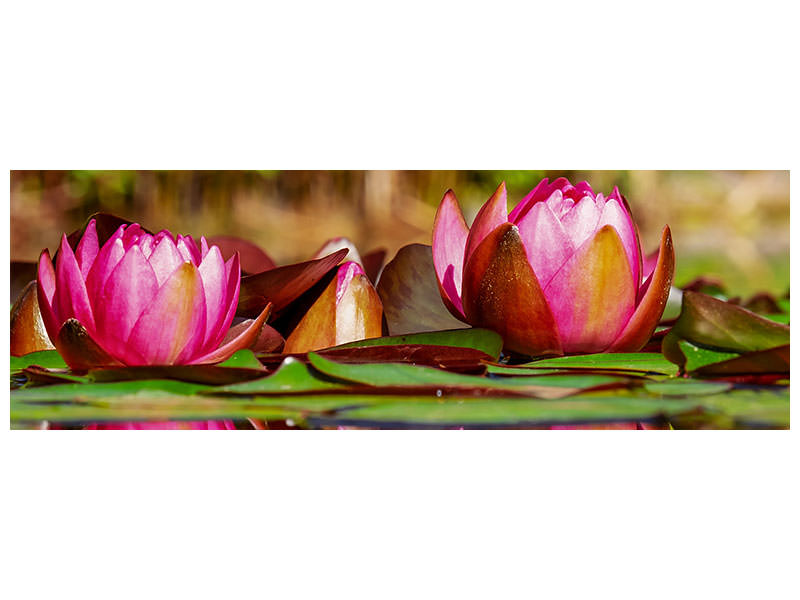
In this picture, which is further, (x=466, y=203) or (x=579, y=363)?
(x=466, y=203)

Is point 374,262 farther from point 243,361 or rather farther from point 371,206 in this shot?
point 243,361

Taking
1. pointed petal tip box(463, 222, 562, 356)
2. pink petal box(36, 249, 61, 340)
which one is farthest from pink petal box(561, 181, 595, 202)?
pink petal box(36, 249, 61, 340)

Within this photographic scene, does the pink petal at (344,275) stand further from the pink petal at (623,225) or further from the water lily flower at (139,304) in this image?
the pink petal at (623,225)

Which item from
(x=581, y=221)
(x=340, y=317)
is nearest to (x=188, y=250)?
(x=340, y=317)

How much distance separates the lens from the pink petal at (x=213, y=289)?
1.42m

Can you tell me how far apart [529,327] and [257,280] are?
439 mm

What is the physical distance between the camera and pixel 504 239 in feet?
4.63

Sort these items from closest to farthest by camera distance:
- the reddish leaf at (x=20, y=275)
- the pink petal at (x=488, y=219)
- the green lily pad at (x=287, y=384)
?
the green lily pad at (x=287, y=384), the pink petal at (x=488, y=219), the reddish leaf at (x=20, y=275)

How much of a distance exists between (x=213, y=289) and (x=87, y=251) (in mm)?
203

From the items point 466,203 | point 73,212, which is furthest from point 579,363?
point 73,212

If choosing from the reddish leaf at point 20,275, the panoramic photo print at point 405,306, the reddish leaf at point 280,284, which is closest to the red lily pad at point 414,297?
the panoramic photo print at point 405,306

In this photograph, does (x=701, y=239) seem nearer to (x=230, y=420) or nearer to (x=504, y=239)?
(x=504, y=239)

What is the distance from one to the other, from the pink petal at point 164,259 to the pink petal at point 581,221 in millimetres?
581

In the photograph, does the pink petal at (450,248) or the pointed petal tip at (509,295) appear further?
the pink petal at (450,248)
